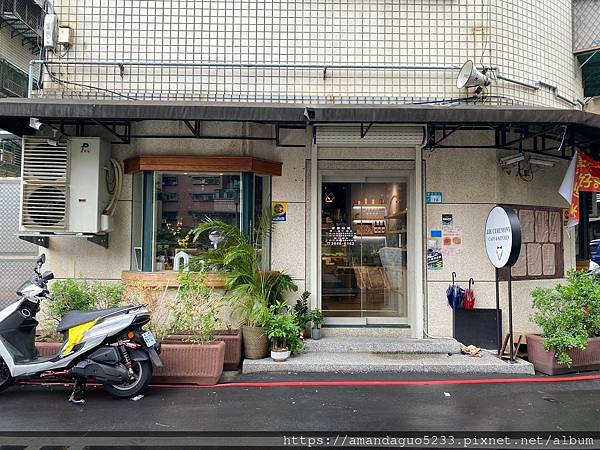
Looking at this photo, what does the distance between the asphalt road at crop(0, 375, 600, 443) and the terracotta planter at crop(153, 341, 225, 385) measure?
198mm

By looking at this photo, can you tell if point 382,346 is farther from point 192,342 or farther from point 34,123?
point 34,123

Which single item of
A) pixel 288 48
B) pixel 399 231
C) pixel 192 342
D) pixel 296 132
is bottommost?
pixel 192 342

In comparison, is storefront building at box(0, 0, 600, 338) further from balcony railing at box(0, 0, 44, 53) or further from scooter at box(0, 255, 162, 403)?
balcony railing at box(0, 0, 44, 53)

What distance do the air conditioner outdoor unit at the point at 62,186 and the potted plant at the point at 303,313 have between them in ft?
10.5

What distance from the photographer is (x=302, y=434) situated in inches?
185

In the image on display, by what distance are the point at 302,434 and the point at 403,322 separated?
418 cm

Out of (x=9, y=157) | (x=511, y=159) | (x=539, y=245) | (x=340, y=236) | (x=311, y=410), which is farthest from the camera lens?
(x=9, y=157)

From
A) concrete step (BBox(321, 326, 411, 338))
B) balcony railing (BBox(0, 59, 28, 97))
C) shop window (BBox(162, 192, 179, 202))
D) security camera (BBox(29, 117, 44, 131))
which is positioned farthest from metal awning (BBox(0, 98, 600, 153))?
balcony railing (BBox(0, 59, 28, 97))

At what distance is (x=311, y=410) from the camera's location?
17.5ft

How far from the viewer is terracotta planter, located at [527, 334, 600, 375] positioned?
267 inches

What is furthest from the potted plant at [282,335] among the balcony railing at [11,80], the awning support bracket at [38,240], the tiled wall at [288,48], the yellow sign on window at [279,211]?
the balcony railing at [11,80]

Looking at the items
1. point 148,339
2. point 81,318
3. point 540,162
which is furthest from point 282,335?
point 540,162

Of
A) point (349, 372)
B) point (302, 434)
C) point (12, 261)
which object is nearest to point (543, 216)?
point (349, 372)

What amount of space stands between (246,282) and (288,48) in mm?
3839
